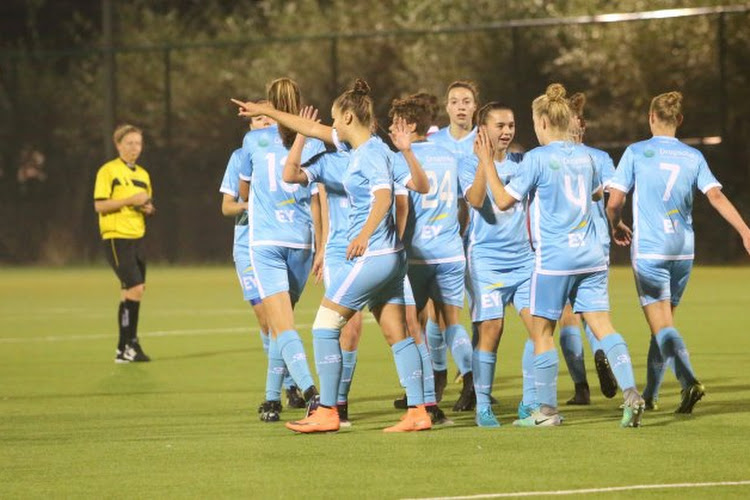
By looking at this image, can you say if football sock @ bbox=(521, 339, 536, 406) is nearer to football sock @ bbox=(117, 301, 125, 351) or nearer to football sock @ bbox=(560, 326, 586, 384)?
football sock @ bbox=(560, 326, 586, 384)

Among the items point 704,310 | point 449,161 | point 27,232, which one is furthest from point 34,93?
point 449,161

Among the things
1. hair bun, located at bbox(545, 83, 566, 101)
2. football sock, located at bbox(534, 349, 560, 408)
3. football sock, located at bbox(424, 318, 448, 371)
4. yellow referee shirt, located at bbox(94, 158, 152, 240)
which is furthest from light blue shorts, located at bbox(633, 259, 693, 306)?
yellow referee shirt, located at bbox(94, 158, 152, 240)

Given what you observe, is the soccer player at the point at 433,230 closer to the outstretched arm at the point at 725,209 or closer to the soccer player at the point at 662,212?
the soccer player at the point at 662,212

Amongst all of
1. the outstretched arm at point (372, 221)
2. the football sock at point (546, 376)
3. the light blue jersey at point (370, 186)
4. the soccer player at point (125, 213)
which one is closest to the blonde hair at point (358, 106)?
the light blue jersey at point (370, 186)

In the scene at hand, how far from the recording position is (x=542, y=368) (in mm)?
9055

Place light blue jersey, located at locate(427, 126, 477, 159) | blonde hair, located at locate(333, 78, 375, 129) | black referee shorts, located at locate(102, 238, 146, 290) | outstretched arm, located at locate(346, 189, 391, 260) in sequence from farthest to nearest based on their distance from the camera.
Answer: black referee shorts, located at locate(102, 238, 146, 290) < light blue jersey, located at locate(427, 126, 477, 159) < blonde hair, located at locate(333, 78, 375, 129) < outstretched arm, located at locate(346, 189, 391, 260)

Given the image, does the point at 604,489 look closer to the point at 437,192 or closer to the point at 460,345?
the point at 437,192

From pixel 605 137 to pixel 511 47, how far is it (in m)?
2.59

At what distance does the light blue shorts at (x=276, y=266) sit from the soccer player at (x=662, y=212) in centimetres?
194

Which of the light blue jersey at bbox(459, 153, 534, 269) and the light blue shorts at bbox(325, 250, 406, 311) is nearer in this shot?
the light blue shorts at bbox(325, 250, 406, 311)

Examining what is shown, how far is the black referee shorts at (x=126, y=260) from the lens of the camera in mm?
14219

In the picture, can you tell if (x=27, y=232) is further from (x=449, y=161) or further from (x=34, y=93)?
(x=449, y=161)

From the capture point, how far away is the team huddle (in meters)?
8.88

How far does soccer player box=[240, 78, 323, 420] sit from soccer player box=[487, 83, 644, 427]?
1.42m
